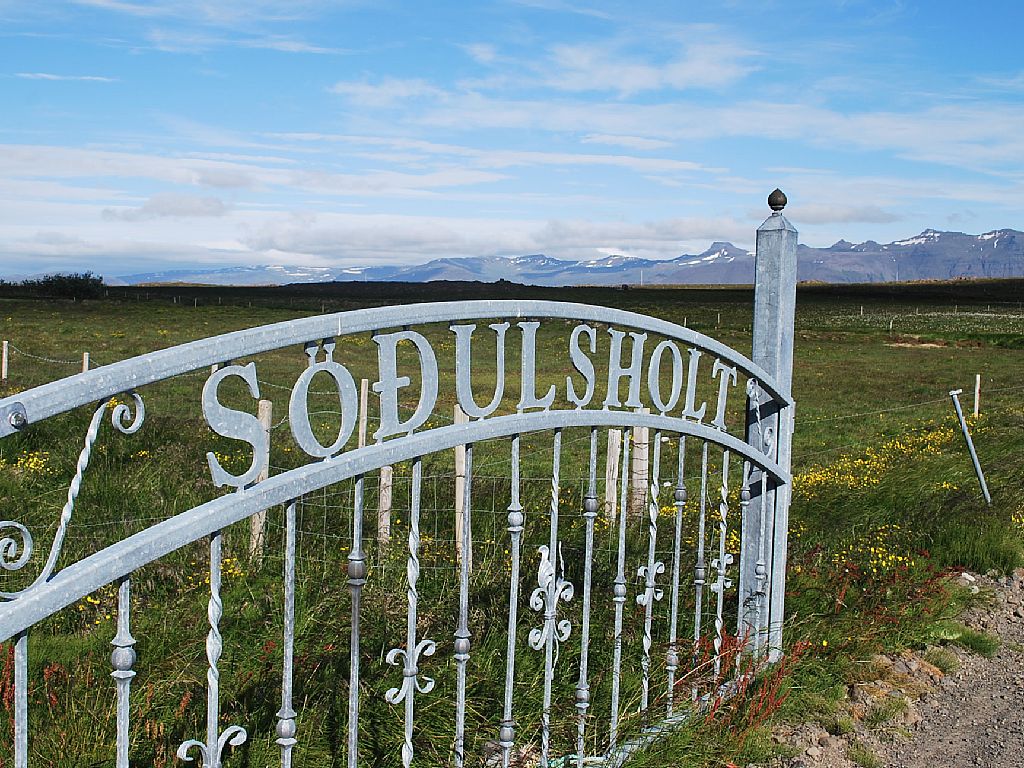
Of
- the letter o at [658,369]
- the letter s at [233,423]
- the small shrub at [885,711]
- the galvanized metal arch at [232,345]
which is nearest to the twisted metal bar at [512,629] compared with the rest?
the galvanized metal arch at [232,345]

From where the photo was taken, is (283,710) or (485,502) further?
(485,502)

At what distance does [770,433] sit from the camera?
486cm

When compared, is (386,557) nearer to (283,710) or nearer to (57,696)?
(57,696)

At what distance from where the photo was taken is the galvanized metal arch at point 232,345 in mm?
1961

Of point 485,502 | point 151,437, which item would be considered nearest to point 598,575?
point 485,502

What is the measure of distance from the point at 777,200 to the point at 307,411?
9.81 feet

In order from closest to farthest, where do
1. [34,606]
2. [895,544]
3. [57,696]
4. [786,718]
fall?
1. [34,606]
2. [57,696]
3. [786,718]
4. [895,544]

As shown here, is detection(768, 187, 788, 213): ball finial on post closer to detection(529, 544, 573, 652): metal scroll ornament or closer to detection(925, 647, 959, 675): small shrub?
detection(529, 544, 573, 652): metal scroll ornament

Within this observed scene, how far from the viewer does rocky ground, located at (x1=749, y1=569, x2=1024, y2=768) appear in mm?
4219

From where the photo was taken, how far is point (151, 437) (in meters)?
9.31

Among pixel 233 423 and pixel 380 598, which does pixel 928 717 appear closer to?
pixel 380 598

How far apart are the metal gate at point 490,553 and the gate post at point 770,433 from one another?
0.4 inches

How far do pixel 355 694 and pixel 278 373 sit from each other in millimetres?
23042

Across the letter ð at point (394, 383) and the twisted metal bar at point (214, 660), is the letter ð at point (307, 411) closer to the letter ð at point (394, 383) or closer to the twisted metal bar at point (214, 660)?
the letter ð at point (394, 383)
